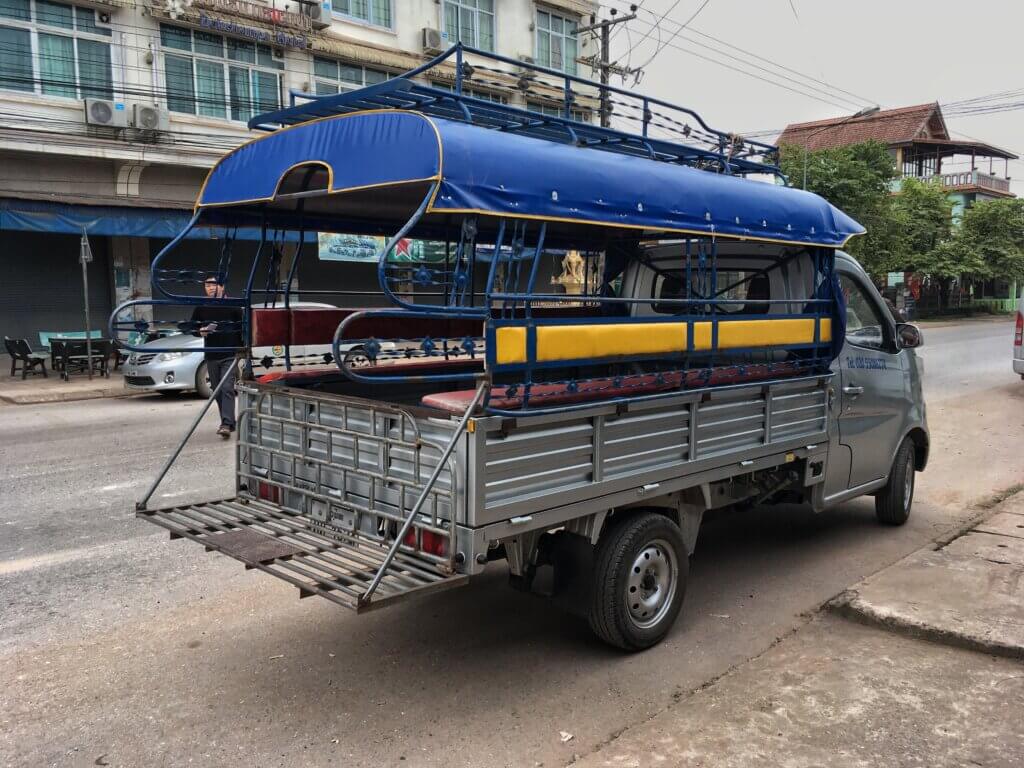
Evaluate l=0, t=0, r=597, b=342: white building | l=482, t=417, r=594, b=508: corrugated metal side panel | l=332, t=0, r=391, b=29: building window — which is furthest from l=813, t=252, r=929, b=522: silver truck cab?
l=332, t=0, r=391, b=29: building window

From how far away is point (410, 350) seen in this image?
4.37 metres

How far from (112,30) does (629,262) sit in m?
17.2

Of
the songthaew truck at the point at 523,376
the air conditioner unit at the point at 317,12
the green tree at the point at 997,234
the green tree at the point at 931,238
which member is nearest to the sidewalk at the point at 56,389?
the air conditioner unit at the point at 317,12

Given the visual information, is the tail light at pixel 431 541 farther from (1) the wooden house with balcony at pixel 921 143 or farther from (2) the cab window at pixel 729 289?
(1) the wooden house with balcony at pixel 921 143

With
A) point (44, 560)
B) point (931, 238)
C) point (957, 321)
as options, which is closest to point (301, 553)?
point (44, 560)

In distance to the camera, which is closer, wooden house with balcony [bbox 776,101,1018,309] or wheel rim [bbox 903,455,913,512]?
wheel rim [bbox 903,455,913,512]

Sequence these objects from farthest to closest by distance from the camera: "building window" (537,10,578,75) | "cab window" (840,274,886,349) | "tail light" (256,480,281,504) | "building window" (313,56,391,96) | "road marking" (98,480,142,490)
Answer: "building window" (537,10,578,75), "building window" (313,56,391,96), "road marking" (98,480,142,490), "cab window" (840,274,886,349), "tail light" (256,480,281,504)

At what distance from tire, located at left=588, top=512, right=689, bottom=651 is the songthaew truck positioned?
15 mm

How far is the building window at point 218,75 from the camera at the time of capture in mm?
19625

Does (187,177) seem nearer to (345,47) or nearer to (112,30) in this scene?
(112,30)

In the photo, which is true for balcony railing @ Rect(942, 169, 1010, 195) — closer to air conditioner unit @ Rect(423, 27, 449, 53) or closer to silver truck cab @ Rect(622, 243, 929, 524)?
air conditioner unit @ Rect(423, 27, 449, 53)

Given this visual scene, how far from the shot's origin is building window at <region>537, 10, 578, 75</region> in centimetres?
2759

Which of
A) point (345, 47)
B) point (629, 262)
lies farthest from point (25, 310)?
point (629, 262)

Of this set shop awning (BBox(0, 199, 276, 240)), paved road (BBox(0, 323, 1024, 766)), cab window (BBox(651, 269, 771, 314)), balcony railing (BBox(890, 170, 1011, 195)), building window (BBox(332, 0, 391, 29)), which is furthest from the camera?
balcony railing (BBox(890, 170, 1011, 195))
